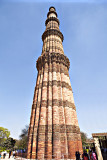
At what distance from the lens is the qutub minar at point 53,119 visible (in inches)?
384

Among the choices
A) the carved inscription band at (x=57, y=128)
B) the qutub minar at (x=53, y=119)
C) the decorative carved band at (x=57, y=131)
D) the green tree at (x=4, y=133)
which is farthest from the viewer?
the green tree at (x=4, y=133)

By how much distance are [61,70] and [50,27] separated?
469 inches

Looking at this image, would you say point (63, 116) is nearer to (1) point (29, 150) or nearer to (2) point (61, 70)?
(1) point (29, 150)

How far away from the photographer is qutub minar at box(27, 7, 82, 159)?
9.75 m

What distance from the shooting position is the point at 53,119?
11195 millimetres

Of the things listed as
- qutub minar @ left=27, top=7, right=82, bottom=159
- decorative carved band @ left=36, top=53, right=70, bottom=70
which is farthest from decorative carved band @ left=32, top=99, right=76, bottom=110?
decorative carved band @ left=36, top=53, right=70, bottom=70

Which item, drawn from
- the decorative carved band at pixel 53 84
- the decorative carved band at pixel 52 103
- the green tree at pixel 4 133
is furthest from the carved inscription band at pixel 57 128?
the green tree at pixel 4 133

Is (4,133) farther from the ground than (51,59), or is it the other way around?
(51,59)

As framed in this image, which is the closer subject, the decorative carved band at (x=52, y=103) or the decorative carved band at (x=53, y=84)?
the decorative carved band at (x=52, y=103)

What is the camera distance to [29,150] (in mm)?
10156

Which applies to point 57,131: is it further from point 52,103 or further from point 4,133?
point 4,133

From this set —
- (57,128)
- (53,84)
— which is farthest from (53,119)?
(53,84)

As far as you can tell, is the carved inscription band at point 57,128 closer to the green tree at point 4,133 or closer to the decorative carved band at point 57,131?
the decorative carved band at point 57,131

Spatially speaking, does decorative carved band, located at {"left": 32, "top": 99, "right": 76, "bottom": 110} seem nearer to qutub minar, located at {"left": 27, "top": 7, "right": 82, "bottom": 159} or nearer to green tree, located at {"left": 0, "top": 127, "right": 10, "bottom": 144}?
qutub minar, located at {"left": 27, "top": 7, "right": 82, "bottom": 159}
